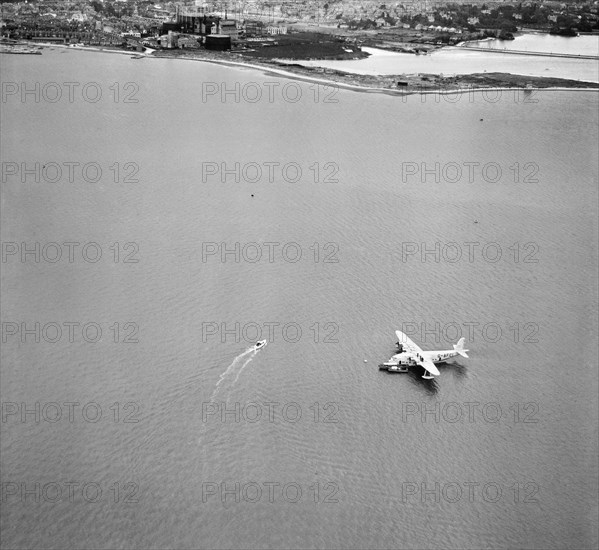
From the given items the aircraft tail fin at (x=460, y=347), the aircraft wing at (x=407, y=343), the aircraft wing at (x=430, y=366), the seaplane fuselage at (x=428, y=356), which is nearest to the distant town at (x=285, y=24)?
the aircraft tail fin at (x=460, y=347)

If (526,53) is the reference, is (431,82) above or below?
below

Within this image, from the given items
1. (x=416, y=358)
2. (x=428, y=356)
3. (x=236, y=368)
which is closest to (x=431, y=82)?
(x=428, y=356)

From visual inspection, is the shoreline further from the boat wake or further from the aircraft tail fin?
the boat wake

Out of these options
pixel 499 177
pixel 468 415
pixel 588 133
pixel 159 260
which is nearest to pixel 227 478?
pixel 468 415

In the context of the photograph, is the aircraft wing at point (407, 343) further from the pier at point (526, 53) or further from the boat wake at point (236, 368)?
the pier at point (526, 53)

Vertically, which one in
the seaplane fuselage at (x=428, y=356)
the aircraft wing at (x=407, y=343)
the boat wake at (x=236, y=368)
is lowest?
the boat wake at (x=236, y=368)

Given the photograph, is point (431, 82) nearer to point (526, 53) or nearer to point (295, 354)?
point (526, 53)

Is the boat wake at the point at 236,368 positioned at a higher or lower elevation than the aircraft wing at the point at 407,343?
lower
